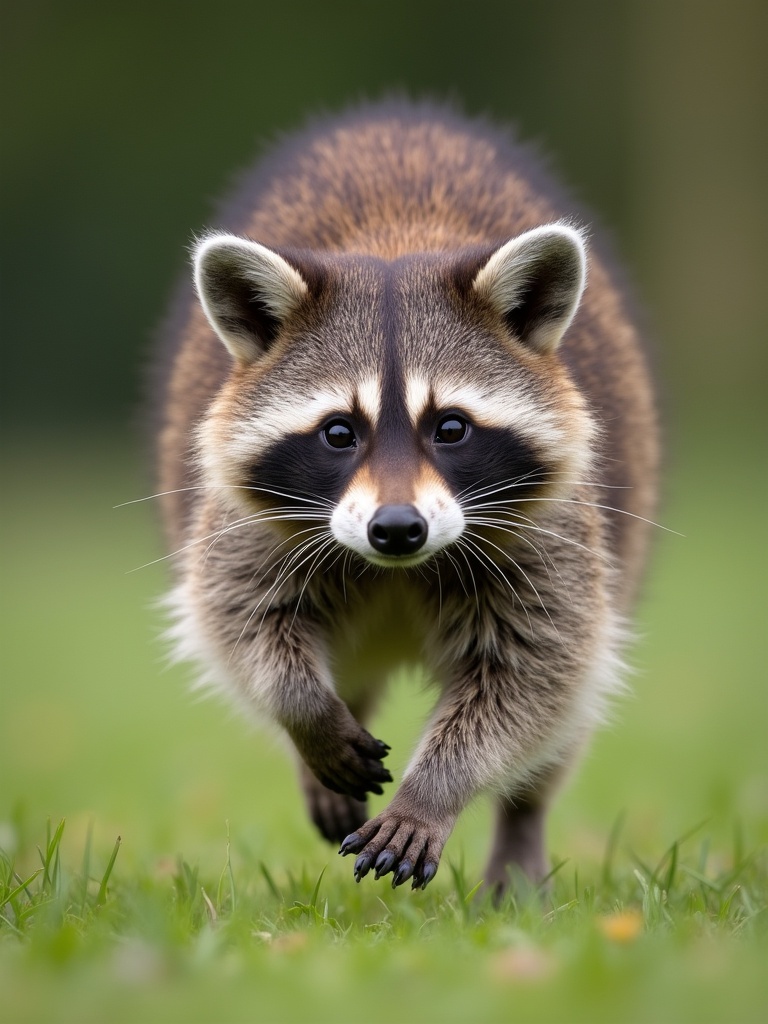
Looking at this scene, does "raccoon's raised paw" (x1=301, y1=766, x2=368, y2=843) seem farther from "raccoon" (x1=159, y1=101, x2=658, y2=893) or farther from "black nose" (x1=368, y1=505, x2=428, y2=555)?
"black nose" (x1=368, y1=505, x2=428, y2=555)

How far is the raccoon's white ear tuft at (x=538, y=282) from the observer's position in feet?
15.9

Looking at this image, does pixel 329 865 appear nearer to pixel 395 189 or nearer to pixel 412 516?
pixel 412 516

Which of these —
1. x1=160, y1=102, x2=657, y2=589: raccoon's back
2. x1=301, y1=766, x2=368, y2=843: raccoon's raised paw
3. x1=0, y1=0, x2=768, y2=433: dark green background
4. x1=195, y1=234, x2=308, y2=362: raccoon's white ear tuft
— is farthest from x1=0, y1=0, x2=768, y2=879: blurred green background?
x1=195, y1=234, x2=308, y2=362: raccoon's white ear tuft

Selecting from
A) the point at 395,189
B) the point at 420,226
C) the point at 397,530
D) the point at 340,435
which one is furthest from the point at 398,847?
the point at 395,189

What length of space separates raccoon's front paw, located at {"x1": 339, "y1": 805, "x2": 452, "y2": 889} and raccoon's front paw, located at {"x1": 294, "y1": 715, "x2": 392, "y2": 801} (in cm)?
30

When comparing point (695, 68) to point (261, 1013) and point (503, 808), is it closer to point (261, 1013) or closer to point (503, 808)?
point (503, 808)

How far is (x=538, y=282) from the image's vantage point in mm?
4996

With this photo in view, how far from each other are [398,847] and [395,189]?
9.25ft

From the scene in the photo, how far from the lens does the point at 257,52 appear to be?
23656 mm

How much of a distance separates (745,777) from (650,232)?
1674cm

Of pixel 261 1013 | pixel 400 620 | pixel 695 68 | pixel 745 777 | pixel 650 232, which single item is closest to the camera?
pixel 261 1013

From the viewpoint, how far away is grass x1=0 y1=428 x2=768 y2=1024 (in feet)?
10.7

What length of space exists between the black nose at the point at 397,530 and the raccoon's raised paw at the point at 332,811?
6.16 feet

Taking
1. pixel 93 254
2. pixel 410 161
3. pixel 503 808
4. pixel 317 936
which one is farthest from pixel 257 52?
pixel 317 936
